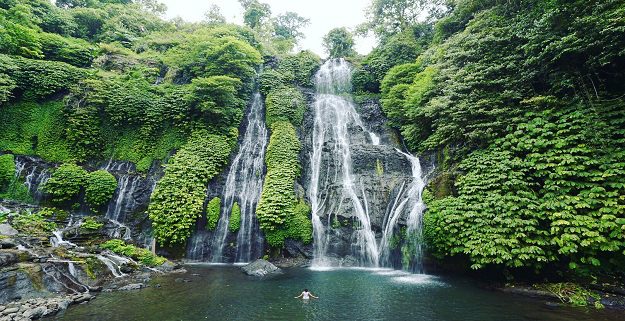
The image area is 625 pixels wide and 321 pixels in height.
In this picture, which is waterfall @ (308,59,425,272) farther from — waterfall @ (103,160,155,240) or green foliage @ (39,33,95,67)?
green foliage @ (39,33,95,67)

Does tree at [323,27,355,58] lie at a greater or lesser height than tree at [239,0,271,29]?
lesser

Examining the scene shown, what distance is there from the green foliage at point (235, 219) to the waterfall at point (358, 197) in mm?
4044

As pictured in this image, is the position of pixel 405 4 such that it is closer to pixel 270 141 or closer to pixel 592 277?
pixel 270 141

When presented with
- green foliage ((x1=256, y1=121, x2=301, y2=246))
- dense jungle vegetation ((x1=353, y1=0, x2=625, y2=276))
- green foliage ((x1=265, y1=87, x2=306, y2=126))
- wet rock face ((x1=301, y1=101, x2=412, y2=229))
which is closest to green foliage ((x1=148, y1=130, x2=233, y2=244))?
green foliage ((x1=256, y1=121, x2=301, y2=246))

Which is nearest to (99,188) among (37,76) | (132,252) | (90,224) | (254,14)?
(90,224)

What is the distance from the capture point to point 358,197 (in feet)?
52.7

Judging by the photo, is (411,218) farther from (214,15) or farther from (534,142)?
(214,15)

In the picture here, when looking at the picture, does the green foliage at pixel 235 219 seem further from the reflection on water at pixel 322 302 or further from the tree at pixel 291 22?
the tree at pixel 291 22

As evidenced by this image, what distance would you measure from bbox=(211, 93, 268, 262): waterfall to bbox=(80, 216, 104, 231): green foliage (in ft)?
15.1

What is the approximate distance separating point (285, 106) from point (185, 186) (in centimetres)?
915

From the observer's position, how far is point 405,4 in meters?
29.1

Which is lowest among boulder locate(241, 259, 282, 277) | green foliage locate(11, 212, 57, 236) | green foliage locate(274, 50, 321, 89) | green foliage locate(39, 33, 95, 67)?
boulder locate(241, 259, 282, 277)

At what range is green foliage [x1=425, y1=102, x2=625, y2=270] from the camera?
8.55 metres

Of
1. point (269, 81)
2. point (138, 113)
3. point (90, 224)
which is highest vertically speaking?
point (269, 81)
